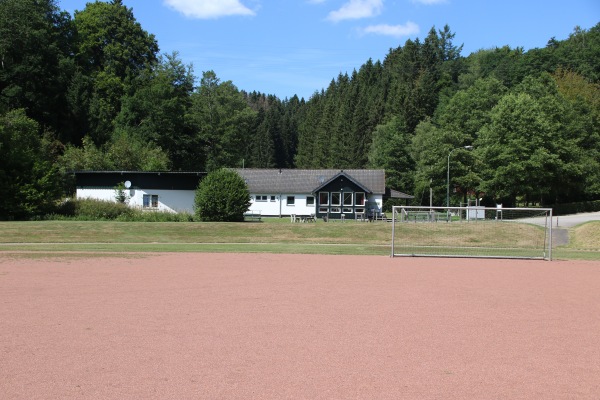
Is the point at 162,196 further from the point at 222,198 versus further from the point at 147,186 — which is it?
the point at 222,198

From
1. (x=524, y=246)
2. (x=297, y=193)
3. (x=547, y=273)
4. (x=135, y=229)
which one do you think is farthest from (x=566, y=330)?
(x=297, y=193)

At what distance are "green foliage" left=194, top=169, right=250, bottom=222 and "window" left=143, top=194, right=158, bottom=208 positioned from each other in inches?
445

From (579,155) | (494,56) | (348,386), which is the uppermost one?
(494,56)

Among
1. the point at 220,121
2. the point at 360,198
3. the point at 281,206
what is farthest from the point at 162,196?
the point at 220,121

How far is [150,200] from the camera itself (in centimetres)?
5131

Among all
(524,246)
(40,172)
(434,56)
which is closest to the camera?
(524,246)

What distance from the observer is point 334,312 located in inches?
481

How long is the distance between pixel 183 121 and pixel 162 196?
3080 centimetres

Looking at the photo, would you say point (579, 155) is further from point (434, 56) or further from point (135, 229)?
point (434, 56)

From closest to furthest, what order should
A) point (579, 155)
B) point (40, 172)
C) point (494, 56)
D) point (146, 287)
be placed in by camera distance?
point (146, 287)
point (40, 172)
point (579, 155)
point (494, 56)

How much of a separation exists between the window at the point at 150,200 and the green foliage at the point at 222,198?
11315 millimetres

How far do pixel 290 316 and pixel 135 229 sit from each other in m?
24.5

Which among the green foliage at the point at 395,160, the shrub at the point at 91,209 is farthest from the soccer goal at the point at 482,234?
the green foliage at the point at 395,160

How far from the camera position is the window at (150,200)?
→ 168ft
